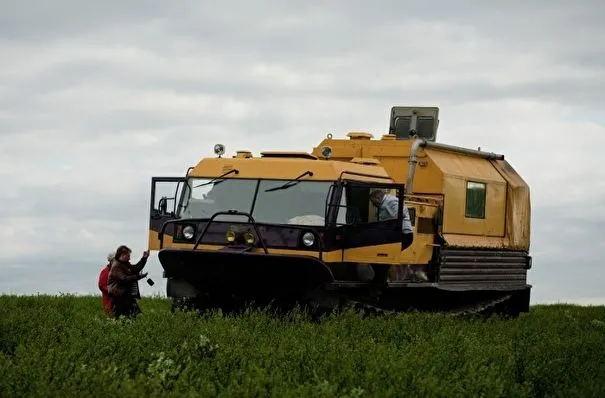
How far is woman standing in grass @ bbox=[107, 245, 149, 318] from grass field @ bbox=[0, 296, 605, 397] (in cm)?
140

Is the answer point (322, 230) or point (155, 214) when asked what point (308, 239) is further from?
point (155, 214)

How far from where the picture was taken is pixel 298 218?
63.2 ft

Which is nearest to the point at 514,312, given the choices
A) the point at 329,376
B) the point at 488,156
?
the point at 488,156

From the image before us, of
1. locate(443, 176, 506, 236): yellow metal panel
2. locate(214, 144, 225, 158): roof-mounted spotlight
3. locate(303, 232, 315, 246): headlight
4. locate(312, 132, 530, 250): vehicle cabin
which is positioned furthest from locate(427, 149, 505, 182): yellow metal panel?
locate(303, 232, 315, 246): headlight

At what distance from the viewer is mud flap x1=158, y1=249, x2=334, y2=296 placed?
733 inches

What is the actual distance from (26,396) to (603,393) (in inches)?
200

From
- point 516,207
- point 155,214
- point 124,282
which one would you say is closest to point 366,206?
point 155,214

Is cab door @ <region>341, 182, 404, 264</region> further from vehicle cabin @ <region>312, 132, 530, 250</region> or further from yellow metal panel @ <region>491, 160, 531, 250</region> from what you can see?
yellow metal panel @ <region>491, 160, 531, 250</region>

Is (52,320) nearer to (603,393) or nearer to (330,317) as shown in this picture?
(330,317)

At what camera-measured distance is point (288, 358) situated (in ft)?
44.0

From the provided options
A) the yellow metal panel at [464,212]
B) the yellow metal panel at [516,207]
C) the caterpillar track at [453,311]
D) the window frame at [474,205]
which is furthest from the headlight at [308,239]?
the yellow metal panel at [516,207]

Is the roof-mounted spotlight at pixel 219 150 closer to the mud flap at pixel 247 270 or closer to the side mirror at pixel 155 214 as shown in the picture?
Result: the side mirror at pixel 155 214

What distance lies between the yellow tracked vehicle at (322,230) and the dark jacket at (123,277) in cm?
52

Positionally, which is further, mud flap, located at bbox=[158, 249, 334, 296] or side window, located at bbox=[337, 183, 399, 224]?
side window, located at bbox=[337, 183, 399, 224]
